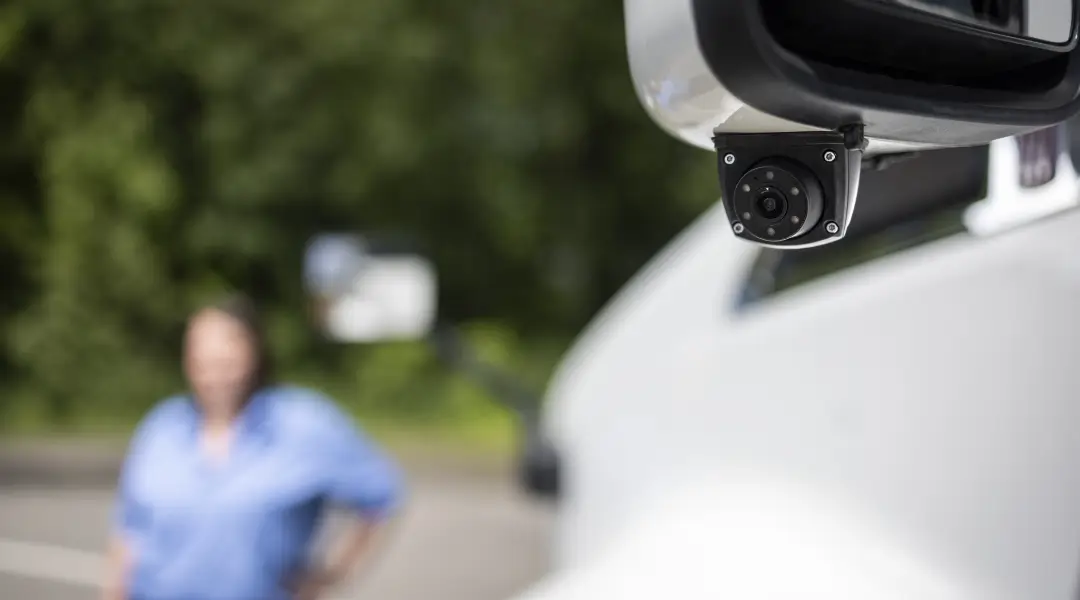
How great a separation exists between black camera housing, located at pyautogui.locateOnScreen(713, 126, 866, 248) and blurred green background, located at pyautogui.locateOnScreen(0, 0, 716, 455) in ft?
29.5

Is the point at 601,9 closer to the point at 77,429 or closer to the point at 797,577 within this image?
the point at 77,429

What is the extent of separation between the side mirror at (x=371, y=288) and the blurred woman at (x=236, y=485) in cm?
25

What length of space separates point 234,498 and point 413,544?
3916 millimetres

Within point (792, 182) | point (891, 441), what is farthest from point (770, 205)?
point (891, 441)

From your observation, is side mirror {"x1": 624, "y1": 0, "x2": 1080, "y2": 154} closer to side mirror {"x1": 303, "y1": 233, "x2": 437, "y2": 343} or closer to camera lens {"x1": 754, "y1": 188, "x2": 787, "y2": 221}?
camera lens {"x1": 754, "y1": 188, "x2": 787, "y2": 221}

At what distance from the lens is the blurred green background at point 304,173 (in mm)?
10000

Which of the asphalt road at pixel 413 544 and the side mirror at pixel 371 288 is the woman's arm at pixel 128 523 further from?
the asphalt road at pixel 413 544

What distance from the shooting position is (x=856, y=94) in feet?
2.06

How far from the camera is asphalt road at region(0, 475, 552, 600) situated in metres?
5.50

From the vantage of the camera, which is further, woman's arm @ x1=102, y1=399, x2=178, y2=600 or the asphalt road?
the asphalt road

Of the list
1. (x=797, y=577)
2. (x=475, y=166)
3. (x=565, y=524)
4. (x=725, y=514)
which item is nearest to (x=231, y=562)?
(x=565, y=524)

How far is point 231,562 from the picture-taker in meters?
2.34

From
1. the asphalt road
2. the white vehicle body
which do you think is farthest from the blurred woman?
the asphalt road

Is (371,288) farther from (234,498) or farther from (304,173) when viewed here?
(304,173)
